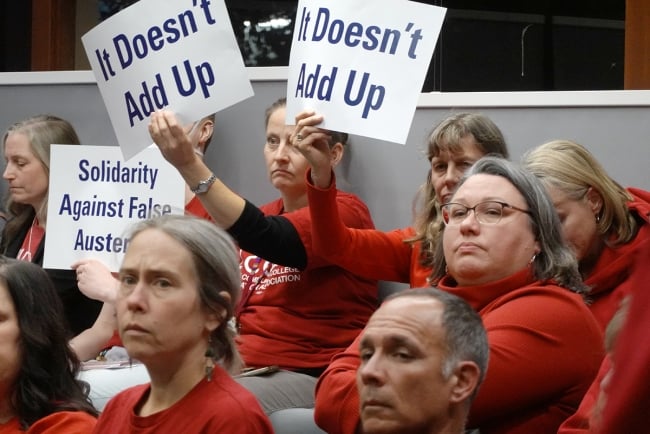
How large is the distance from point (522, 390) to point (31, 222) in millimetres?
2213

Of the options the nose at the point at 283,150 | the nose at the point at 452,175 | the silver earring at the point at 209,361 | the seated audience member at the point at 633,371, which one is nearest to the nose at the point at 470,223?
the nose at the point at 452,175

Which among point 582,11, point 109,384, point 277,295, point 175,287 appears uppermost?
point 582,11

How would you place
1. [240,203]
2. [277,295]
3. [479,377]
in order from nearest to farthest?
[479,377] < [240,203] < [277,295]

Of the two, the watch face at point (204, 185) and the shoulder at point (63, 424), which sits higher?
the watch face at point (204, 185)

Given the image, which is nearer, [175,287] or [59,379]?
[175,287]

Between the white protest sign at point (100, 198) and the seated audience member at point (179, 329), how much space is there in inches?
45.1

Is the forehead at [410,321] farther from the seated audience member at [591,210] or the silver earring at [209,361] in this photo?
the seated audience member at [591,210]

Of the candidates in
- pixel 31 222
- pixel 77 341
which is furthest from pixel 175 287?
pixel 31 222

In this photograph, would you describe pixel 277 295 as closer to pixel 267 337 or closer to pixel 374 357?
pixel 267 337

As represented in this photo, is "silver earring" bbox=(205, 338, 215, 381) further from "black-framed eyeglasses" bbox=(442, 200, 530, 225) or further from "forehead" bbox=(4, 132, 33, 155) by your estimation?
"forehead" bbox=(4, 132, 33, 155)

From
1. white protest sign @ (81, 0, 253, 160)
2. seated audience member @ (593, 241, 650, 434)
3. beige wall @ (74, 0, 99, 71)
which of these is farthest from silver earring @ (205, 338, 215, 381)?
beige wall @ (74, 0, 99, 71)

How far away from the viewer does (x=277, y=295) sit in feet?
10.3

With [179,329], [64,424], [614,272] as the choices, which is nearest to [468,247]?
[614,272]

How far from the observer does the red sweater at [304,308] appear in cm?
306
